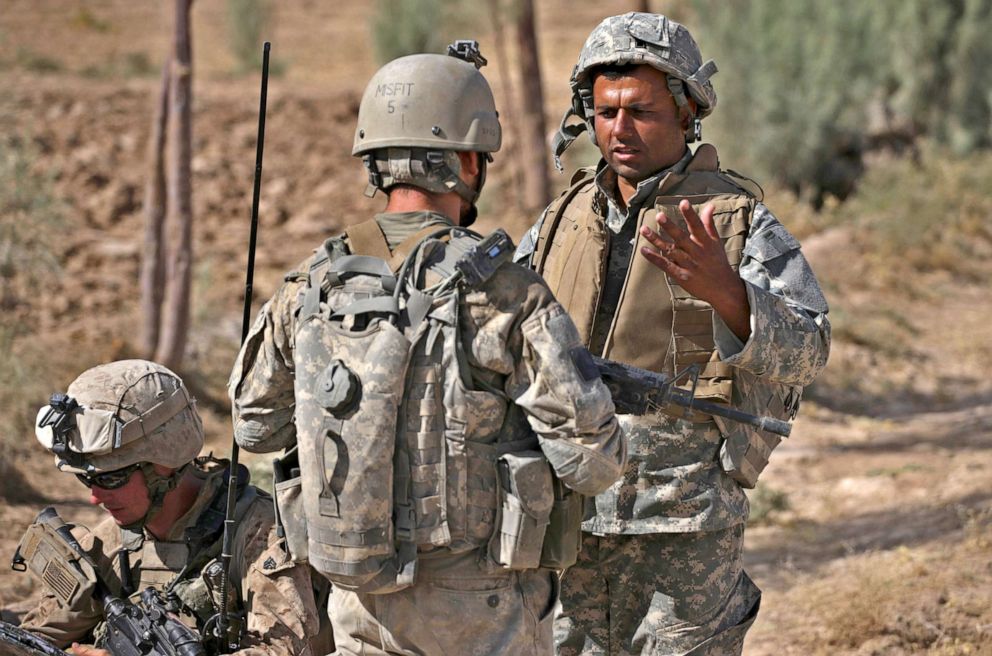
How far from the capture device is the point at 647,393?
2.76 m

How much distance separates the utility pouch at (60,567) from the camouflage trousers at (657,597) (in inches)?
49.2

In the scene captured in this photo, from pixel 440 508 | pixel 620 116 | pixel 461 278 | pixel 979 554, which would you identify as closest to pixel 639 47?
pixel 620 116

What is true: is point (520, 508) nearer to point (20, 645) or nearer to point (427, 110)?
point (427, 110)

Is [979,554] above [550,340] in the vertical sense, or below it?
below

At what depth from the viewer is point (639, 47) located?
3.10m

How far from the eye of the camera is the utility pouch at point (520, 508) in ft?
8.14

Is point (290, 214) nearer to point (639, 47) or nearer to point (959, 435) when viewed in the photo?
point (959, 435)

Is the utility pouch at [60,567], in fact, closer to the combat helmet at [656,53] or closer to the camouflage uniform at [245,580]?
the camouflage uniform at [245,580]

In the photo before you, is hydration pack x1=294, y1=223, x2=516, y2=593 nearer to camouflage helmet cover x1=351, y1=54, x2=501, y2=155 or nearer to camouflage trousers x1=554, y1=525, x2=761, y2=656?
camouflage helmet cover x1=351, y1=54, x2=501, y2=155

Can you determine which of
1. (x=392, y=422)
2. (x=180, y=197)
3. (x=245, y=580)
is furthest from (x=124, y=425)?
(x=180, y=197)

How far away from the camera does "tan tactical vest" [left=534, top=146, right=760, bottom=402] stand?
307 centimetres

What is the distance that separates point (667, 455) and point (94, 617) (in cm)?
160

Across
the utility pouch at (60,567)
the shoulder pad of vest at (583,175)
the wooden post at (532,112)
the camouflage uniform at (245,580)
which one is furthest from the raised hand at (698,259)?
the wooden post at (532,112)

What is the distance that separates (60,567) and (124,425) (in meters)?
0.45
